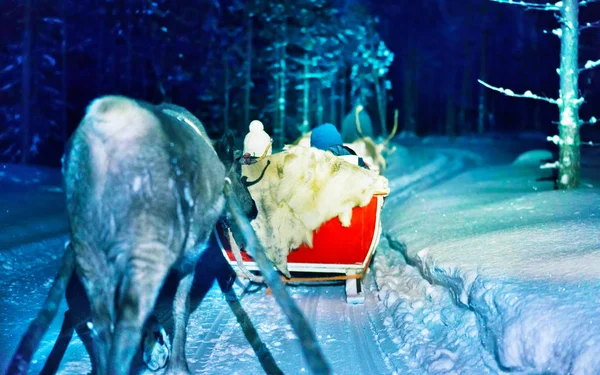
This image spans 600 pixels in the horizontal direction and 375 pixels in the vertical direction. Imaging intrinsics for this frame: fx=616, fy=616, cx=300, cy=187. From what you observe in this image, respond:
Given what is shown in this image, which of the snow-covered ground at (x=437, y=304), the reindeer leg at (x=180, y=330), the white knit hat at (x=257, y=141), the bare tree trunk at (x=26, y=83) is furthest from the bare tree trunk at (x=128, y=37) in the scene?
the reindeer leg at (x=180, y=330)

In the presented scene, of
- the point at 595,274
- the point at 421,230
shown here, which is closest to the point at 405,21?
the point at 421,230

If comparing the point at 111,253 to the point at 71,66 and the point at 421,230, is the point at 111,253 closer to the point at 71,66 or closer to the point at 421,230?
the point at 421,230

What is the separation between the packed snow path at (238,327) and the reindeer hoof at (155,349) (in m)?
0.23

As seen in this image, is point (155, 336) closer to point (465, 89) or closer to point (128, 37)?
point (128, 37)

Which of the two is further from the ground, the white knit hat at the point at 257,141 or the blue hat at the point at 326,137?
the white knit hat at the point at 257,141

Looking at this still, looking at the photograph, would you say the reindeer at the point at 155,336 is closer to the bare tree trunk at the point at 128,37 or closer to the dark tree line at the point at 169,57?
the dark tree line at the point at 169,57

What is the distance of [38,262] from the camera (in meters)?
8.26

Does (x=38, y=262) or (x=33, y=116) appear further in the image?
(x=33, y=116)

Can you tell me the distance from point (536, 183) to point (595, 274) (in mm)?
10409

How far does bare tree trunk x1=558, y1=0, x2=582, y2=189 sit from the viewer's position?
37.2ft

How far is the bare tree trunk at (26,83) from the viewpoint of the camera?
2114cm

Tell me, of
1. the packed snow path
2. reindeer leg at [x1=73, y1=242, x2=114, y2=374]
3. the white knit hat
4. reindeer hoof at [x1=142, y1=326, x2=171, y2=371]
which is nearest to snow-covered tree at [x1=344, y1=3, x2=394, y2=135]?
the white knit hat

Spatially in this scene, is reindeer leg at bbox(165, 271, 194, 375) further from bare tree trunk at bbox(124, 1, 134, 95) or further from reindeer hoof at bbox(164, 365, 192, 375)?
bare tree trunk at bbox(124, 1, 134, 95)

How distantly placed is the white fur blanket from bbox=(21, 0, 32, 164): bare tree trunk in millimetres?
17841
